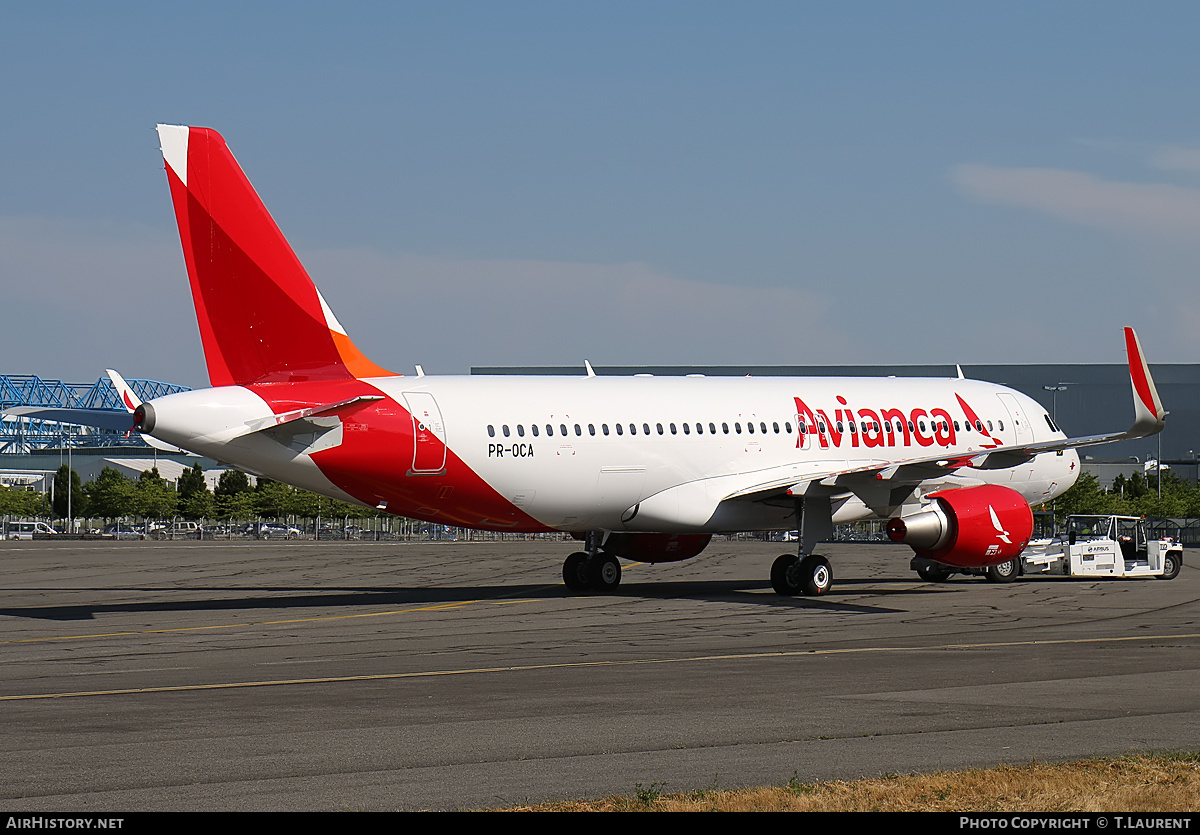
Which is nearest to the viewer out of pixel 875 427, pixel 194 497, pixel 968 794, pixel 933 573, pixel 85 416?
pixel 968 794

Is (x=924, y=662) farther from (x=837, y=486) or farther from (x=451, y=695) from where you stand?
(x=837, y=486)

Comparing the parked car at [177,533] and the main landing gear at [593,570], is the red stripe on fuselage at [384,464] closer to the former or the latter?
the main landing gear at [593,570]

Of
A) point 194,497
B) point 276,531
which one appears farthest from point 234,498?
point 276,531

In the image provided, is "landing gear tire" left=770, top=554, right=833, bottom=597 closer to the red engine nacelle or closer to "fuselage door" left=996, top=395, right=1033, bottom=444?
the red engine nacelle

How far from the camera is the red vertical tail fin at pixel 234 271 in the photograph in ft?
82.4

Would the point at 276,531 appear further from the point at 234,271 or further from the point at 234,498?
the point at 234,271

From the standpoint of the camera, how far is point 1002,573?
35688mm

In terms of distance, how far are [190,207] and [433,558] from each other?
28.9 m

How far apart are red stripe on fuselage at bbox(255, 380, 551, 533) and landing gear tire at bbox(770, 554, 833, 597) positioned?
256 inches

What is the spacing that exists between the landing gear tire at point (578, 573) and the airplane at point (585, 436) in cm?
5

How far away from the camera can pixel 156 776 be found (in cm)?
1020

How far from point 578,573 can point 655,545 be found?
2.11 m

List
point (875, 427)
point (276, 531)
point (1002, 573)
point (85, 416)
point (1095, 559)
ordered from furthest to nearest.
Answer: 1. point (276, 531)
2. point (1095, 559)
3. point (1002, 573)
4. point (875, 427)
5. point (85, 416)
